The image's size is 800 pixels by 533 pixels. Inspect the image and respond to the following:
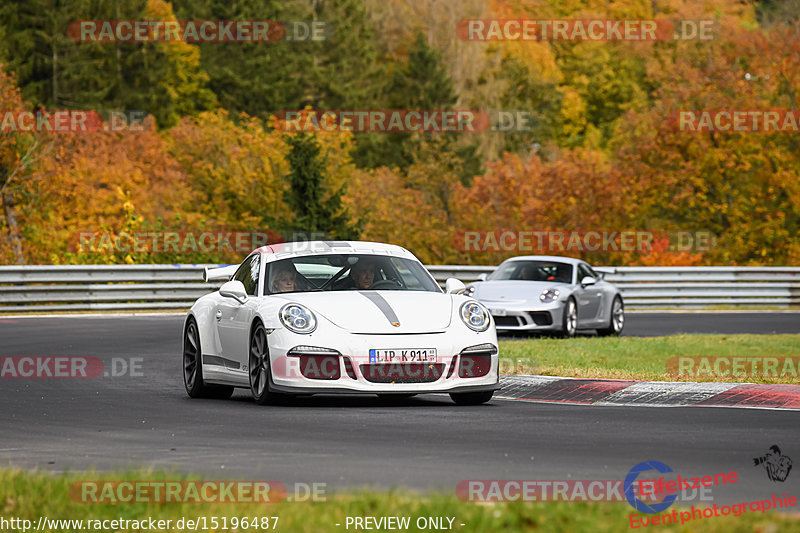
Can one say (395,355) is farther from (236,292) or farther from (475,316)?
(236,292)

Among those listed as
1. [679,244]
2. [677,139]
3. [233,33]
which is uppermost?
[233,33]

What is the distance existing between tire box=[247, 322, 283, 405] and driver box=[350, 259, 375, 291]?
1.10 metres

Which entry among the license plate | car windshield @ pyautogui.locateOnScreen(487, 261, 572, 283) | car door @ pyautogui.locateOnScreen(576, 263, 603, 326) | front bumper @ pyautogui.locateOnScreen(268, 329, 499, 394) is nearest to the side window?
front bumper @ pyautogui.locateOnScreen(268, 329, 499, 394)

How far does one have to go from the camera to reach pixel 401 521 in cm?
612

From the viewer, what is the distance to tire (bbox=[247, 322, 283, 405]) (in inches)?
482

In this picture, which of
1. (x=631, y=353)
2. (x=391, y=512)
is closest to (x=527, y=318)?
(x=631, y=353)

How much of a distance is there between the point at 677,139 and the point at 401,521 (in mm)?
48038

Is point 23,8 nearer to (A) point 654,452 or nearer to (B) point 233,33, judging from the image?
(B) point 233,33

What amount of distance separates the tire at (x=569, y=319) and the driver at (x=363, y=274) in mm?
10200

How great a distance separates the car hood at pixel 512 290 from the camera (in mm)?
22984

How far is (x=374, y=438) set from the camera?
978 centimetres

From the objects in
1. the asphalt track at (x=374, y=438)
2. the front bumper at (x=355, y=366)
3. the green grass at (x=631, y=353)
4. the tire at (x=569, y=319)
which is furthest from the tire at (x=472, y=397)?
the tire at (x=569, y=319)

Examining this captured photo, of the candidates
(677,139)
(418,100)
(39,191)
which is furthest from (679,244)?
(418,100)

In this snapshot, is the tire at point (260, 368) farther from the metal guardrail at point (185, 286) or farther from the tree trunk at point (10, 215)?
the tree trunk at point (10, 215)
